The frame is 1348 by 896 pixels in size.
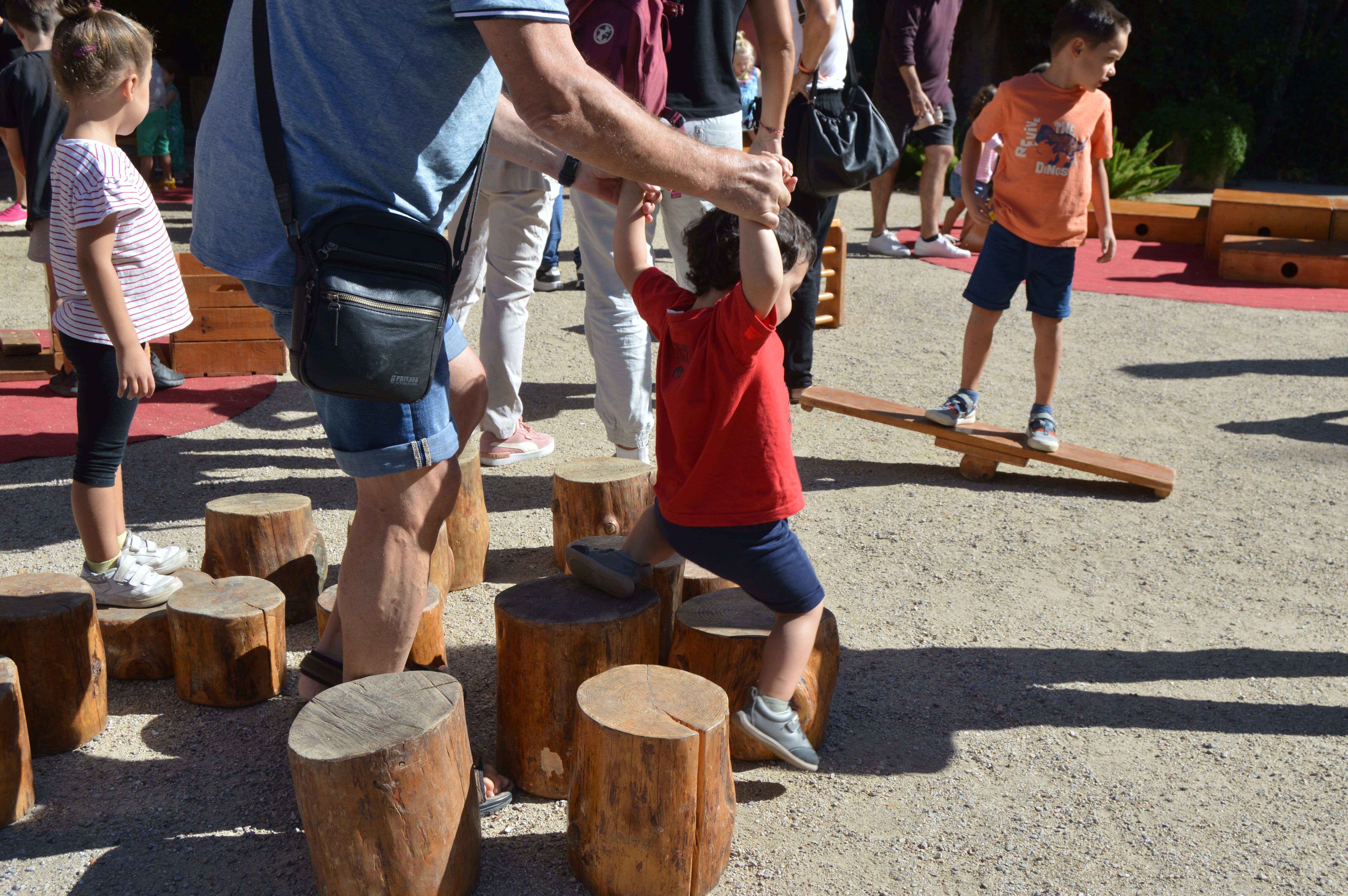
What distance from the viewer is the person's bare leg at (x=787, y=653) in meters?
2.52

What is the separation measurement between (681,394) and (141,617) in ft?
5.12

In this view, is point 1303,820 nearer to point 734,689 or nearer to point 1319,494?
point 734,689

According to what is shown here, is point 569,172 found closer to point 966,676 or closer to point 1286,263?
point 966,676

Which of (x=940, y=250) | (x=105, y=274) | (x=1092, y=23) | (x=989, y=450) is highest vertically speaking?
(x=1092, y=23)

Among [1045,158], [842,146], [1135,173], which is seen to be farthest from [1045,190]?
[1135,173]

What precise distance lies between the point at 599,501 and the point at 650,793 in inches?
55.6

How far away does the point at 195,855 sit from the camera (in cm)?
226

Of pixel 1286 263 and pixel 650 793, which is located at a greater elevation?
pixel 1286 263

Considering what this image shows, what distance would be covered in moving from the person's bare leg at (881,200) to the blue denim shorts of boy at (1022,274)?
4.79 m

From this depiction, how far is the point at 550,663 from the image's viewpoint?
2.42 meters

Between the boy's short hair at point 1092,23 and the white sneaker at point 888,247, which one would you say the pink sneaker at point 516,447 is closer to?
the boy's short hair at point 1092,23

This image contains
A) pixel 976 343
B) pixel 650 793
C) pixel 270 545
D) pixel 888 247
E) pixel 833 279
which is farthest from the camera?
pixel 888 247

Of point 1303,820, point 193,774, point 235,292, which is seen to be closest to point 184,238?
point 235,292

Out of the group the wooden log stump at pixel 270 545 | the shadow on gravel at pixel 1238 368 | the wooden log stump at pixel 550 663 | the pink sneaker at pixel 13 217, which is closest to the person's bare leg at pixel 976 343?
the shadow on gravel at pixel 1238 368
